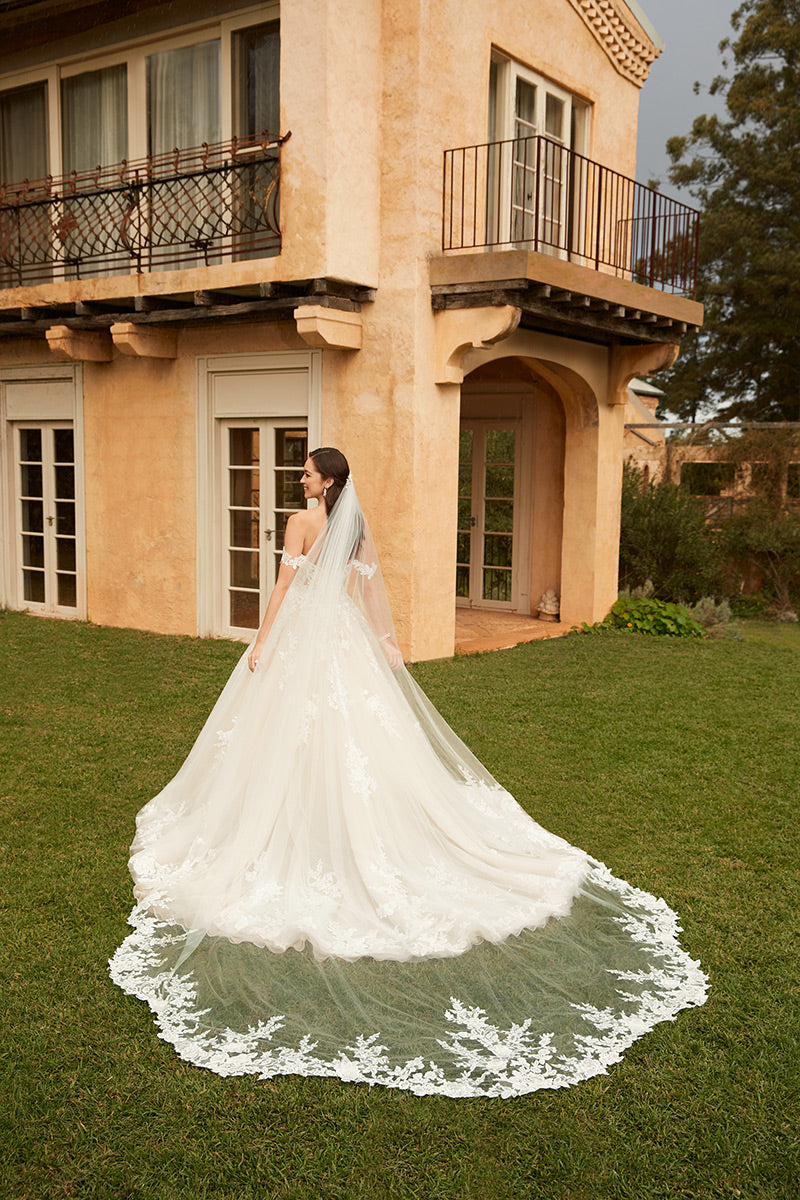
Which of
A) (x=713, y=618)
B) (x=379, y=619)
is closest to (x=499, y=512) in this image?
(x=713, y=618)

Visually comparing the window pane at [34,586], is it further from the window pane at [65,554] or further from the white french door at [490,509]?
the white french door at [490,509]

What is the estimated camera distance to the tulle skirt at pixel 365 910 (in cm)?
308

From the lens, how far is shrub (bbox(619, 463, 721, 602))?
1291cm

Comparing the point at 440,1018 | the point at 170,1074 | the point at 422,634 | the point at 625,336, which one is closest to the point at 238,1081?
the point at 170,1074

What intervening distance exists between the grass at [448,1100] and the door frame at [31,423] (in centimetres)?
407

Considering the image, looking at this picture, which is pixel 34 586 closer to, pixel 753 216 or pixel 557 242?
pixel 557 242

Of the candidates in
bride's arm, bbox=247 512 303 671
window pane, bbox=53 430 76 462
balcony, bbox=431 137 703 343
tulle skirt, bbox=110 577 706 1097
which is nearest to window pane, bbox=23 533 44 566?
window pane, bbox=53 430 76 462

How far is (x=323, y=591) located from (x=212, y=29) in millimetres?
7492

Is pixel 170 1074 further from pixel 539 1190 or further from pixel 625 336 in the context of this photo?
pixel 625 336

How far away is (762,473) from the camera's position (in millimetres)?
13844

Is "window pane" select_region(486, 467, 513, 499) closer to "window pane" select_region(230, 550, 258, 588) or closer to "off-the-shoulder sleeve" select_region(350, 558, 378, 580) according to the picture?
"window pane" select_region(230, 550, 258, 588)

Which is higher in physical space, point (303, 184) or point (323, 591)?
point (303, 184)

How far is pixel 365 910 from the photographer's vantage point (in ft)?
12.3

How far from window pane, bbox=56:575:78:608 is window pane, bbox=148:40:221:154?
4.62m
